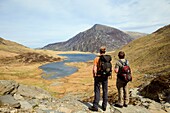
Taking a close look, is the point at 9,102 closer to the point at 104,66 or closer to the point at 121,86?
the point at 104,66

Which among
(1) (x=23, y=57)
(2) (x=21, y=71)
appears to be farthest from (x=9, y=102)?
(1) (x=23, y=57)

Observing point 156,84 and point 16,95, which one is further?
point 156,84

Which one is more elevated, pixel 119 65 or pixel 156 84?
pixel 119 65

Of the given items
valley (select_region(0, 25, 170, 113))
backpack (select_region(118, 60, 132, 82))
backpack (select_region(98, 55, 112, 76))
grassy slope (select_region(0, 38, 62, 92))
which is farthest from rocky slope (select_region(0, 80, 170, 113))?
grassy slope (select_region(0, 38, 62, 92))

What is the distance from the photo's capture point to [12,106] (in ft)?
30.6

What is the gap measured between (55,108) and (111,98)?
5.59 m

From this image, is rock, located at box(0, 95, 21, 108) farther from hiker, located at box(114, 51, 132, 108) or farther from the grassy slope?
the grassy slope

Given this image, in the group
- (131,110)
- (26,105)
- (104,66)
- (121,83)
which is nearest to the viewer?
(104,66)

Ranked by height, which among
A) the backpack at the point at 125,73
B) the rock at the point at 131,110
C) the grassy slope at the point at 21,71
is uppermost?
the backpack at the point at 125,73

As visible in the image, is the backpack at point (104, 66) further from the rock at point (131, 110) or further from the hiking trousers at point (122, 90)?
the rock at point (131, 110)

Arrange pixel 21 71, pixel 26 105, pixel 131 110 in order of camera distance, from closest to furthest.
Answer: pixel 26 105 < pixel 131 110 < pixel 21 71

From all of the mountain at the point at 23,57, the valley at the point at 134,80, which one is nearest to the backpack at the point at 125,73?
the valley at the point at 134,80

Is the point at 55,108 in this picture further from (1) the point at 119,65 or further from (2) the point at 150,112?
(2) the point at 150,112

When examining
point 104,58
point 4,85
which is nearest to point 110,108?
point 104,58
